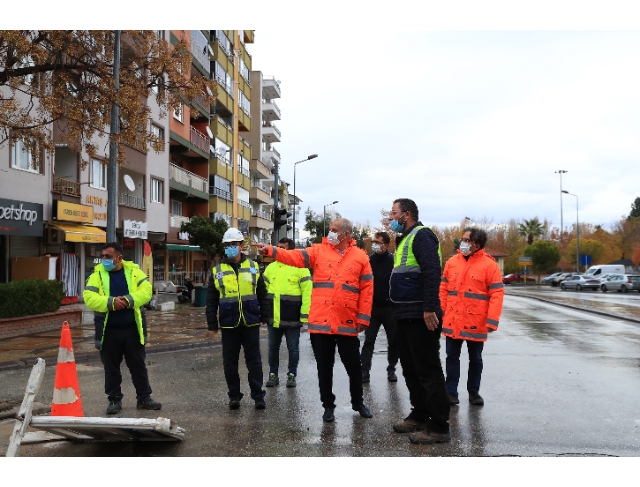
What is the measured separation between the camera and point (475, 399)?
6.77 meters

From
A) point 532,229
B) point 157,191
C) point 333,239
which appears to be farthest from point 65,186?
point 532,229

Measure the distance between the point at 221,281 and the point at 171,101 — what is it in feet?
32.2

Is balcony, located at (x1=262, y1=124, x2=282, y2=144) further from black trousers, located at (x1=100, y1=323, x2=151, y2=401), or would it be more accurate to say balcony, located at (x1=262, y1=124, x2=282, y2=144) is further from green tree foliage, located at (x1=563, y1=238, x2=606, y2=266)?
black trousers, located at (x1=100, y1=323, x2=151, y2=401)

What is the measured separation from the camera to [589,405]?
6617 millimetres

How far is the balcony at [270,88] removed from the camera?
2655 inches

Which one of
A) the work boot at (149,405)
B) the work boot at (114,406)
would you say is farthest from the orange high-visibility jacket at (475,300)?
the work boot at (114,406)

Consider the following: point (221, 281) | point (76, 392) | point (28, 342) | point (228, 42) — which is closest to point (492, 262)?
point (221, 281)

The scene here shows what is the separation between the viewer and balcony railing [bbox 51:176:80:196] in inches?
829

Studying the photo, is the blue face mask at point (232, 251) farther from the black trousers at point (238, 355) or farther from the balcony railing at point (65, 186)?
the balcony railing at point (65, 186)

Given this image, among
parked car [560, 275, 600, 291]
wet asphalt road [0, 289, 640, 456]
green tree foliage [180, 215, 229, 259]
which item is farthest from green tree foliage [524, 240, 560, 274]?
wet asphalt road [0, 289, 640, 456]

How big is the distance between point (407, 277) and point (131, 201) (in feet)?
79.8

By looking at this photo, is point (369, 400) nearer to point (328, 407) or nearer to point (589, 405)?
point (328, 407)

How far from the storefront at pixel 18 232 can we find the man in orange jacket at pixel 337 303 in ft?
48.6

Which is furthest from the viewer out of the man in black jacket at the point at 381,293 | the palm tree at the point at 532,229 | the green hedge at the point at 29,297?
the palm tree at the point at 532,229
